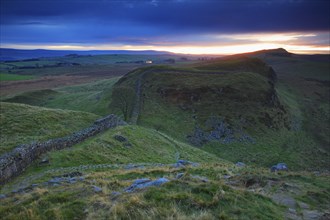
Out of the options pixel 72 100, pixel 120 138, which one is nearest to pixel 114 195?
pixel 120 138

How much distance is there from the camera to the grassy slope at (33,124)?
31211mm

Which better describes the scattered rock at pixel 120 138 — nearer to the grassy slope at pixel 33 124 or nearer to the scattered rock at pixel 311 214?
the grassy slope at pixel 33 124

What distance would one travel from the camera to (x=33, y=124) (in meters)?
38.0

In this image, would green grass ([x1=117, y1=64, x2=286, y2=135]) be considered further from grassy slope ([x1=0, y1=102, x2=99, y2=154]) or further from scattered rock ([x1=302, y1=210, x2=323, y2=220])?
scattered rock ([x1=302, y1=210, x2=323, y2=220])

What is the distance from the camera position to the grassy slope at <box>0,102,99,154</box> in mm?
31211

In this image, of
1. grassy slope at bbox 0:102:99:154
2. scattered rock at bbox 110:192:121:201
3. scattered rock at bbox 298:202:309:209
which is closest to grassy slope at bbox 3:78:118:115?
grassy slope at bbox 0:102:99:154

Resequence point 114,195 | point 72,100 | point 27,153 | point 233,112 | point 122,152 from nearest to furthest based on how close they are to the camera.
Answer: point 114,195, point 27,153, point 122,152, point 233,112, point 72,100

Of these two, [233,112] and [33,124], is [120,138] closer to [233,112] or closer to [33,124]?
[33,124]

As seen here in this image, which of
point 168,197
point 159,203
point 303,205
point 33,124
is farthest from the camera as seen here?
point 33,124

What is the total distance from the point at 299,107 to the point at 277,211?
94.3 m

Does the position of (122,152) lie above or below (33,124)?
below

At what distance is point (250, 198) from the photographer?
1359 centimetres

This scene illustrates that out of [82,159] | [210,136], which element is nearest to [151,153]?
[82,159]

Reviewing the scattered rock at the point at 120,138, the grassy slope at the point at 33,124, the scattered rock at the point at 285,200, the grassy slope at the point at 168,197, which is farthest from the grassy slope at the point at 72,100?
the scattered rock at the point at 285,200
